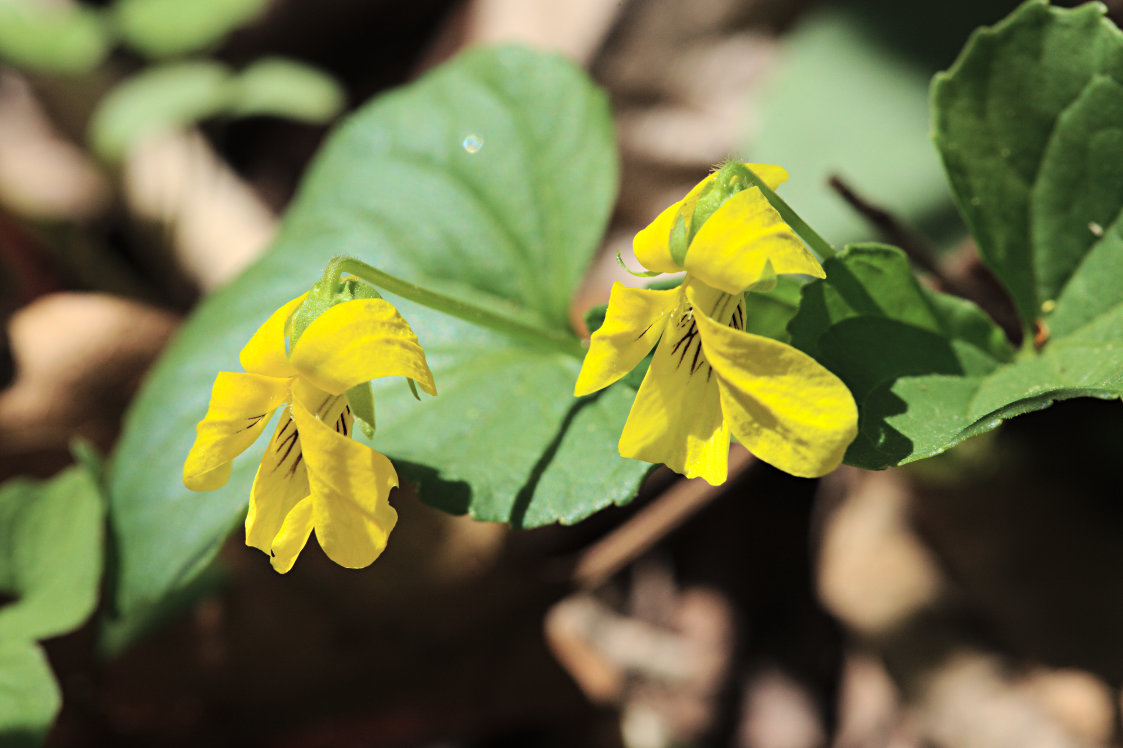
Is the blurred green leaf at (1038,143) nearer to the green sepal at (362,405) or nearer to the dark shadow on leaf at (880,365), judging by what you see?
the dark shadow on leaf at (880,365)

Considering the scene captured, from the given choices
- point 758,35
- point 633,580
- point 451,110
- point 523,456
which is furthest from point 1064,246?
point 758,35

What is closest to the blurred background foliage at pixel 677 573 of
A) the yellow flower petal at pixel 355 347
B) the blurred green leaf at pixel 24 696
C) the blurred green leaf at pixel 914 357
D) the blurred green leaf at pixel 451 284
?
the blurred green leaf at pixel 24 696

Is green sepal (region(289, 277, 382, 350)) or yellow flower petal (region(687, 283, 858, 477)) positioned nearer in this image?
yellow flower petal (region(687, 283, 858, 477))

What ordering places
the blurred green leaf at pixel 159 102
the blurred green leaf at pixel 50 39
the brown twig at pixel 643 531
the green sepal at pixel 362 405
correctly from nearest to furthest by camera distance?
the green sepal at pixel 362 405
the brown twig at pixel 643 531
the blurred green leaf at pixel 159 102
the blurred green leaf at pixel 50 39

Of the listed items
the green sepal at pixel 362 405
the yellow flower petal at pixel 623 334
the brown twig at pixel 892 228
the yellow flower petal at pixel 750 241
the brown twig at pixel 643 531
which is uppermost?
the yellow flower petal at pixel 750 241

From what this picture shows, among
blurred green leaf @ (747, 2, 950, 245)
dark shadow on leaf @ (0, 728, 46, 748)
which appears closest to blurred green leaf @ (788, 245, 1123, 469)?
blurred green leaf @ (747, 2, 950, 245)

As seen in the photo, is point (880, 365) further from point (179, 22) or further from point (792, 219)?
point (179, 22)

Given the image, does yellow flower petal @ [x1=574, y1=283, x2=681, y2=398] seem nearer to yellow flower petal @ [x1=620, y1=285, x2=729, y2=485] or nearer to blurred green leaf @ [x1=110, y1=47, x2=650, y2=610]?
yellow flower petal @ [x1=620, y1=285, x2=729, y2=485]
